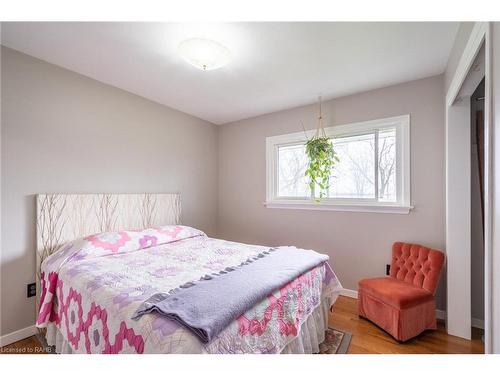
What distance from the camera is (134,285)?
1469 millimetres

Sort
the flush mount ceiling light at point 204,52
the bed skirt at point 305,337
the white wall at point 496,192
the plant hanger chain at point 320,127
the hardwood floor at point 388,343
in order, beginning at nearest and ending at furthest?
the white wall at point 496,192 → the bed skirt at point 305,337 → the flush mount ceiling light at point 204,52 → the hardwood floor at point 388,343 → the plant hanger chain at point 320,127

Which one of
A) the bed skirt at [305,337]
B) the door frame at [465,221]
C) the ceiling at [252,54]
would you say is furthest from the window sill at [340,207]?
the ceiling at [252,54]

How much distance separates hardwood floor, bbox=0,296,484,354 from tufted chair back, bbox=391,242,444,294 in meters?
0.38

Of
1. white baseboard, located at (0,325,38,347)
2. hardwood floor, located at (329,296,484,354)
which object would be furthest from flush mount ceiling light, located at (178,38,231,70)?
white baseboard, located at (0,325,38,347)

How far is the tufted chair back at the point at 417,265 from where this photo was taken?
→ 2.13 m

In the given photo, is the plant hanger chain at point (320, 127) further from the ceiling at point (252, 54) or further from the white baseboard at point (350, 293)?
the white baseboard at point (350, 293)

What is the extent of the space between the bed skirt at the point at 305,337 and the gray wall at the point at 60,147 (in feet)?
1.30

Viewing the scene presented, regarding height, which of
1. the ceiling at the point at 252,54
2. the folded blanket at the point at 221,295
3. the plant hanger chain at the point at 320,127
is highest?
the ceiling at the point at 252,54

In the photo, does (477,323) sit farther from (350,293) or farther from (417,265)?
(350,293)
